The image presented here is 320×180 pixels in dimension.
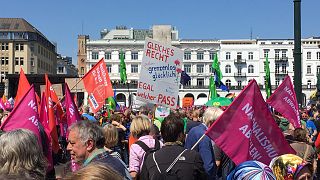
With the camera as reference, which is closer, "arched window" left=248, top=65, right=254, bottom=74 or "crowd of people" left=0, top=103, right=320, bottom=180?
"crowd of people" left=0, top=103, right=320, bottom=180

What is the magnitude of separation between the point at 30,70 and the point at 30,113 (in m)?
96.5

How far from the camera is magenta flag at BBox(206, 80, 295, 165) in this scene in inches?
196

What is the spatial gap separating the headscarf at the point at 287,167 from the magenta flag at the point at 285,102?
5434 mm

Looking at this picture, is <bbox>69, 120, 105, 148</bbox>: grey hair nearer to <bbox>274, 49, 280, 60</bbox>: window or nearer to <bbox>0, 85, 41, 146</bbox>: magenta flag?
<bbox>0, 85, 41, 146</bbox>: magenta flag

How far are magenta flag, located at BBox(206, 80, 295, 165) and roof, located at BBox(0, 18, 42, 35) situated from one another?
320 feet

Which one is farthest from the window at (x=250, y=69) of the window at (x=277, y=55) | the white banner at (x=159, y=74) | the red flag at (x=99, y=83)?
the white banner at (x=159, y=74)

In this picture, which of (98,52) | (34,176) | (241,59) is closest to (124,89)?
(98,52)

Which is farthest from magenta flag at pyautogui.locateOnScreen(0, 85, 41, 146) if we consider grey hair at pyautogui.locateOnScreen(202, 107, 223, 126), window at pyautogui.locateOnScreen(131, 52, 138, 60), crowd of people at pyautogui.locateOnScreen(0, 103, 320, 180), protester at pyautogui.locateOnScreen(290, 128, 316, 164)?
window at pyautogui.locateOnScreen(131, 52, 138, 60)

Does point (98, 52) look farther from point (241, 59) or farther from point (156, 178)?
point (156, 178)

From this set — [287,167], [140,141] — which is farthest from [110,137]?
[287,167]

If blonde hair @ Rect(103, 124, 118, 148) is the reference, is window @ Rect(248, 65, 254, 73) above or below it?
above

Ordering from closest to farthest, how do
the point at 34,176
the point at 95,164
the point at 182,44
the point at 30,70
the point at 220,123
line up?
the point at 95,164 → the point at 34,176 → the point at 220,123 → the point at 182,44 → the point at 30,70

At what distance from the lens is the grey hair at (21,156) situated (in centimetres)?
344

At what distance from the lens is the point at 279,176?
3518 mm
